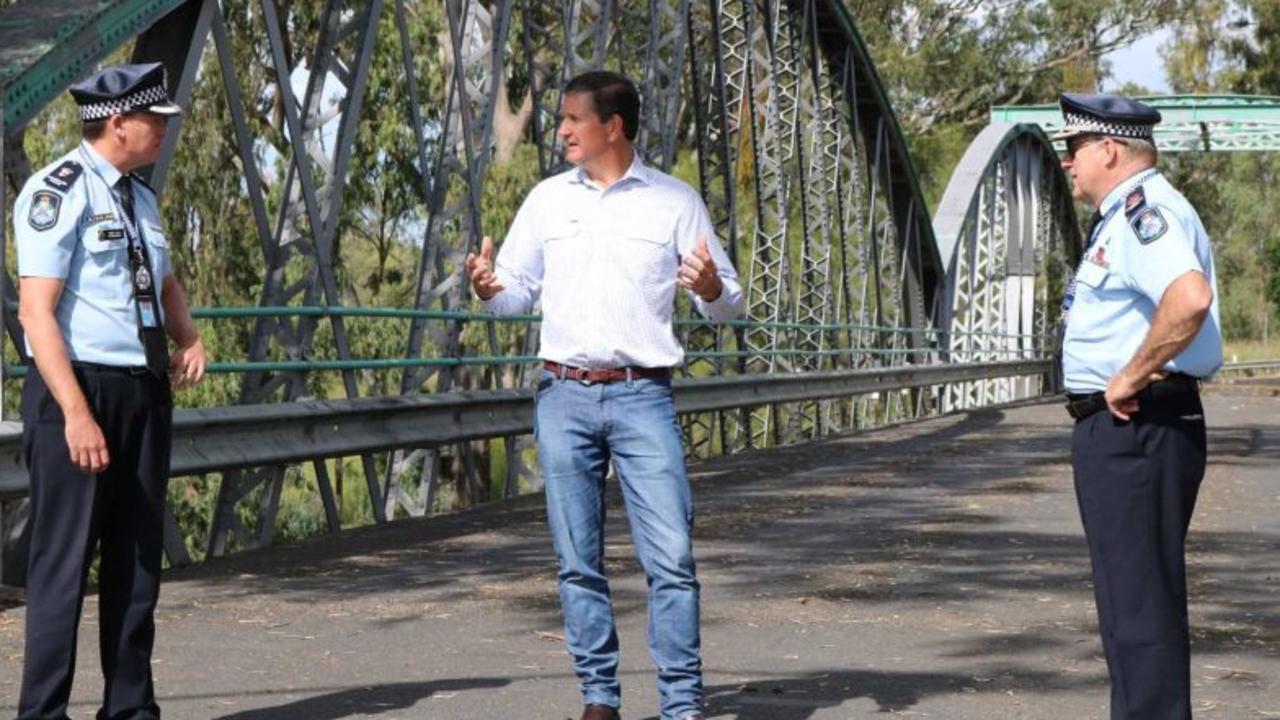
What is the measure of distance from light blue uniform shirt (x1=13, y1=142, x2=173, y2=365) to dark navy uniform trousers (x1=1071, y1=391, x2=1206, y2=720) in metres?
2.29

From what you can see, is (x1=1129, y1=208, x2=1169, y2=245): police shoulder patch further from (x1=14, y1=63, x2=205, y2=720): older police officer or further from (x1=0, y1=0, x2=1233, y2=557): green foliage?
(x1=0, y1=0, x2=1233, y2=557): green foliage

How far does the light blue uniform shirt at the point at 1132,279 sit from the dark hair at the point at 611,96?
133cm

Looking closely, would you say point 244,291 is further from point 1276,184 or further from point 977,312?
point 1276,184

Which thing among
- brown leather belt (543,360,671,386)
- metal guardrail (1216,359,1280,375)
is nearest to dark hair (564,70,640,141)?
brown leather belt (543,360,671,386)

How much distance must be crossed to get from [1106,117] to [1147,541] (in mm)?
980

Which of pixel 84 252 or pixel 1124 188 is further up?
pixel 1124 188

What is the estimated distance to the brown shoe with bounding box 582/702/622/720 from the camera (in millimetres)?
6254

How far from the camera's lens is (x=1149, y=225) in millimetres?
5492

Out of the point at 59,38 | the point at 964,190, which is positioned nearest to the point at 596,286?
the point at 59,38

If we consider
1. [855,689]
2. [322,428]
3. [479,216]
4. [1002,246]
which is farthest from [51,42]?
[1002,246]

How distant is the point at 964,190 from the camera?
39.1 metres

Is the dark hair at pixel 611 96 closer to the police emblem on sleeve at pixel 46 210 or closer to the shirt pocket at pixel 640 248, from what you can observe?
the shirt pocket at pixel 640 248

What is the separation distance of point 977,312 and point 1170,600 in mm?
44466

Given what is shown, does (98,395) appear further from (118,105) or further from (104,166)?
(118,105)
